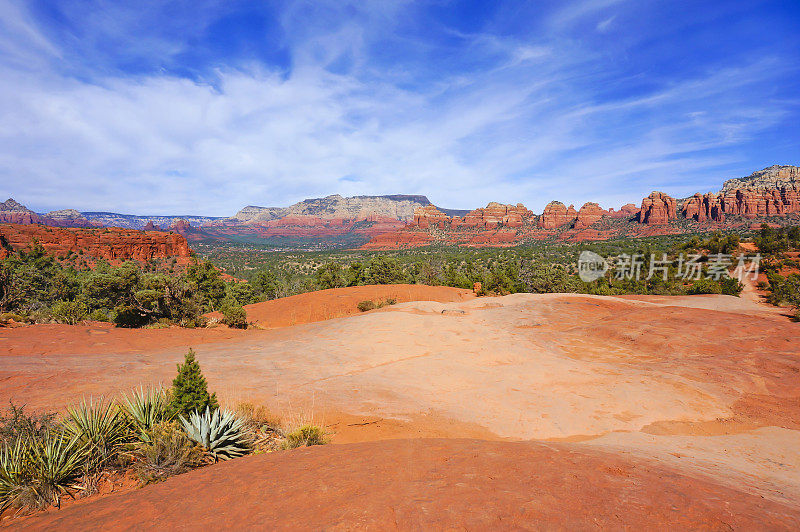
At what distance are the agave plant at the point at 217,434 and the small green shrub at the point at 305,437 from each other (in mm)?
625

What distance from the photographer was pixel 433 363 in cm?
1123

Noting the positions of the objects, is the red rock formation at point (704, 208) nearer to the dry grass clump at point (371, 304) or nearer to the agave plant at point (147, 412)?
the dry grass clump at point (371, 304)

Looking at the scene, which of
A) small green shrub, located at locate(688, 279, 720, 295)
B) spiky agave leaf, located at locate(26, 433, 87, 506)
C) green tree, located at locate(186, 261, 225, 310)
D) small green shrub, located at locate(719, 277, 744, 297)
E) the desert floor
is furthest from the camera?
small green shrub, located at locate(719, 277, 744, 297)

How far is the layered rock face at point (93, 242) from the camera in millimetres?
63594

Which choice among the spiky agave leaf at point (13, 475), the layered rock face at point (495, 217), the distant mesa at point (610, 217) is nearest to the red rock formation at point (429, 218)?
the distant mesa at point (610, 217)

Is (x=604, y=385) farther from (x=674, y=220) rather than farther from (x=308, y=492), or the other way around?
(x=674, y=220)

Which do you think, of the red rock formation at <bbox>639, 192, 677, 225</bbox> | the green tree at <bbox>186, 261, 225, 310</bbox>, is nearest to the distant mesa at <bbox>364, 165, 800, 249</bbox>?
the red rock formation at <bbox>639, 192, 677, 225</bbox>

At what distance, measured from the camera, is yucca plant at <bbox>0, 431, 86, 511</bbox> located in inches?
146

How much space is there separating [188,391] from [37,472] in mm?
1897

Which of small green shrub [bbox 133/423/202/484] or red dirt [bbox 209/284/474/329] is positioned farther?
red dirt [bbox 209/284/474/329]

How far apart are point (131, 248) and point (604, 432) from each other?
3515 inches

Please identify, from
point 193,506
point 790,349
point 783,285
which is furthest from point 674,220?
point 193,506

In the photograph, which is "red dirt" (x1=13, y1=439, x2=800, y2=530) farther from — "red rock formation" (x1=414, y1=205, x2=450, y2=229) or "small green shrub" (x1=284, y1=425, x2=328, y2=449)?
"red rock formation" (x1=414, y1=205, x2=450, y2=229)

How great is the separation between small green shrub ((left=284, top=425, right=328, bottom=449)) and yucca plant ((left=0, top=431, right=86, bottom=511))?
255 centimetres
